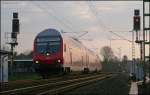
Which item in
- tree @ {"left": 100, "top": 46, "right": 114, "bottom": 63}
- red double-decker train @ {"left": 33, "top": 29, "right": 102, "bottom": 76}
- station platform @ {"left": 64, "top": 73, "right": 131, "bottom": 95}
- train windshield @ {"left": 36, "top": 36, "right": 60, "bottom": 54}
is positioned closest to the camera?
station platform @ {"left": 64, "top": 73, "right": 131, "bottom": 95}

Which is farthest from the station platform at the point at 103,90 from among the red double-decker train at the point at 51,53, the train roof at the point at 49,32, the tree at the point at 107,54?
the tree at the point at 107,54

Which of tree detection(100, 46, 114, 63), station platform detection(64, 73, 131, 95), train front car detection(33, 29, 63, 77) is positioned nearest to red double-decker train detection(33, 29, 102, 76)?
train front car detection(33, 29, 63, 77)

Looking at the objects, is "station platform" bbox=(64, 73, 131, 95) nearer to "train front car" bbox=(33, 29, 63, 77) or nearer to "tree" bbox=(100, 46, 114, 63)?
"train front car" bbox=(33, 29, 63, 77)

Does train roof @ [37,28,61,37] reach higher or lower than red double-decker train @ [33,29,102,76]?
higher

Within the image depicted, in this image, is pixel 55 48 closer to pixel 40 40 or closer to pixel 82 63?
pixel 40 40

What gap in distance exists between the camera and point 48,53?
4044cm

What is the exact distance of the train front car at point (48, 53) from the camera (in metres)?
40.0

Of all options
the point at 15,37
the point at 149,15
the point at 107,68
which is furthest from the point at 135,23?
the point at 107,68

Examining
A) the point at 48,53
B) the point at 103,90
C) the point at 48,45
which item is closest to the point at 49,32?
the point at 48,45

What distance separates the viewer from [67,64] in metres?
41.2

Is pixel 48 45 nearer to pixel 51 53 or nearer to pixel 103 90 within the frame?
pixel 51 53

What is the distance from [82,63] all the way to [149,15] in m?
37.3

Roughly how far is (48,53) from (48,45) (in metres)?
0.71

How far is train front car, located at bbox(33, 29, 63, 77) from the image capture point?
39969 millimetres
